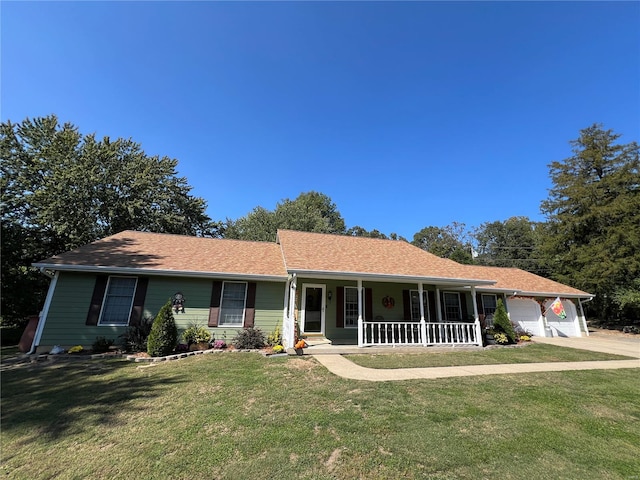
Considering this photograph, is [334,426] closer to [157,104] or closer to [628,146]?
[157,104]

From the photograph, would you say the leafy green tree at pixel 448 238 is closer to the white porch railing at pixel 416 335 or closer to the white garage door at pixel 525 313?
the white garage door at pixel 525 313

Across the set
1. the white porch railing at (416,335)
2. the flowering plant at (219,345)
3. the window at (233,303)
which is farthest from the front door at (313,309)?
the flowering plant at (219,345)

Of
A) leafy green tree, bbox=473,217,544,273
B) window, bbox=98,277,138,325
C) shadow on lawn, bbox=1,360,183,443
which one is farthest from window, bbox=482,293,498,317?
leafy green tree, bbox=473,217,544,273

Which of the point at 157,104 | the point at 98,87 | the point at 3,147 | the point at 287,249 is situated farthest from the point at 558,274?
the point at 3,147

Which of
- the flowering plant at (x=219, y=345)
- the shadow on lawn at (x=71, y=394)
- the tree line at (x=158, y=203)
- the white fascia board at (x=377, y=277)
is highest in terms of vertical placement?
the tree line at (x=158, y=203)

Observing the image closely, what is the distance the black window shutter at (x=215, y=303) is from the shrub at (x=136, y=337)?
1.98m

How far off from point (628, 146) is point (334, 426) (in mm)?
32771

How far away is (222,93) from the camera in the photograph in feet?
40.8

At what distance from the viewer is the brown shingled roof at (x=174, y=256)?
9.88 meters

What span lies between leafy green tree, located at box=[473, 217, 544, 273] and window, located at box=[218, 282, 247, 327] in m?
38.5

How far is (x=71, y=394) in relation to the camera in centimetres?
527

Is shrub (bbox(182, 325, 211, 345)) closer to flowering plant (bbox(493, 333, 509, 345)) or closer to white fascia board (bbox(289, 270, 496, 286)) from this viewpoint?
white fascia board (bbox(289, 270, 496, 286))

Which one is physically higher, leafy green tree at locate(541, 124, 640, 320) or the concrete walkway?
leafy green tree at locate(541, 124, 640, 320)

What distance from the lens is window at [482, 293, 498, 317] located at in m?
15.2
